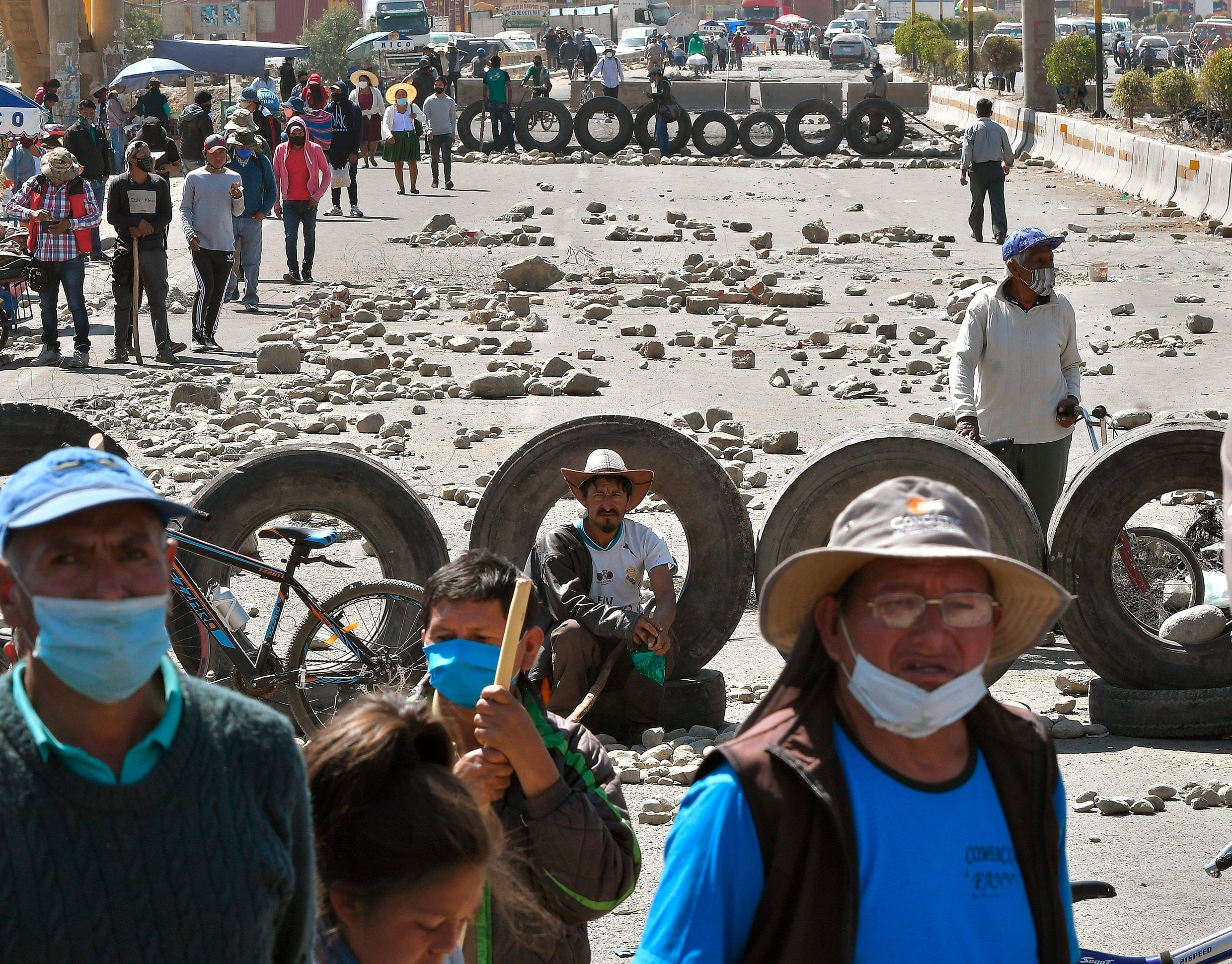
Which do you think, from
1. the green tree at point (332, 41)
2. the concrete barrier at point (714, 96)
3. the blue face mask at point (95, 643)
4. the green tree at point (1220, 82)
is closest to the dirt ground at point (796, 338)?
the green tree at point (1220, 82)

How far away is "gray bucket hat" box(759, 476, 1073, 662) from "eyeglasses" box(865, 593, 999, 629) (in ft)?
0.18

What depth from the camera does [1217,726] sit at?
21.1ft

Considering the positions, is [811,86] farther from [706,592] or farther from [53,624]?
[53,624]

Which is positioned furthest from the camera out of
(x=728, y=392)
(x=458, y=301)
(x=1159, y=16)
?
(x=1159, y=16)

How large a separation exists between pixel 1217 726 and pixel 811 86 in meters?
34.9

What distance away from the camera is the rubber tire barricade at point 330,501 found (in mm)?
6957

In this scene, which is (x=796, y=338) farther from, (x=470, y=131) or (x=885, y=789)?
(x=470, y=131)

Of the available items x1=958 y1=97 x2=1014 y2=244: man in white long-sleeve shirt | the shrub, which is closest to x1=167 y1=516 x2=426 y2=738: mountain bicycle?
x1=958 y1=97 x2=1014 y2=244: man in white long-sleeve shirt

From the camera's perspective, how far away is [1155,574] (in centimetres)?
768

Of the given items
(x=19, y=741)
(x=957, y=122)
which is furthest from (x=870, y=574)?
(x=957, y=122)

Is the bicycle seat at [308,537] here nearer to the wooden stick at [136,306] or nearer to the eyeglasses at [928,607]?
the eyeglasses at [928,607]

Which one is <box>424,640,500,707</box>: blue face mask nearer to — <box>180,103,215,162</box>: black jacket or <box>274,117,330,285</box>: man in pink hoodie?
<box>274,117,330,285</box>: man in pink hoodie

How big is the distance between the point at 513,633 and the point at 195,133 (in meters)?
24.7

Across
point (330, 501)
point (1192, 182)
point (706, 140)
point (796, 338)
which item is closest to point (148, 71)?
point (706, 140)
